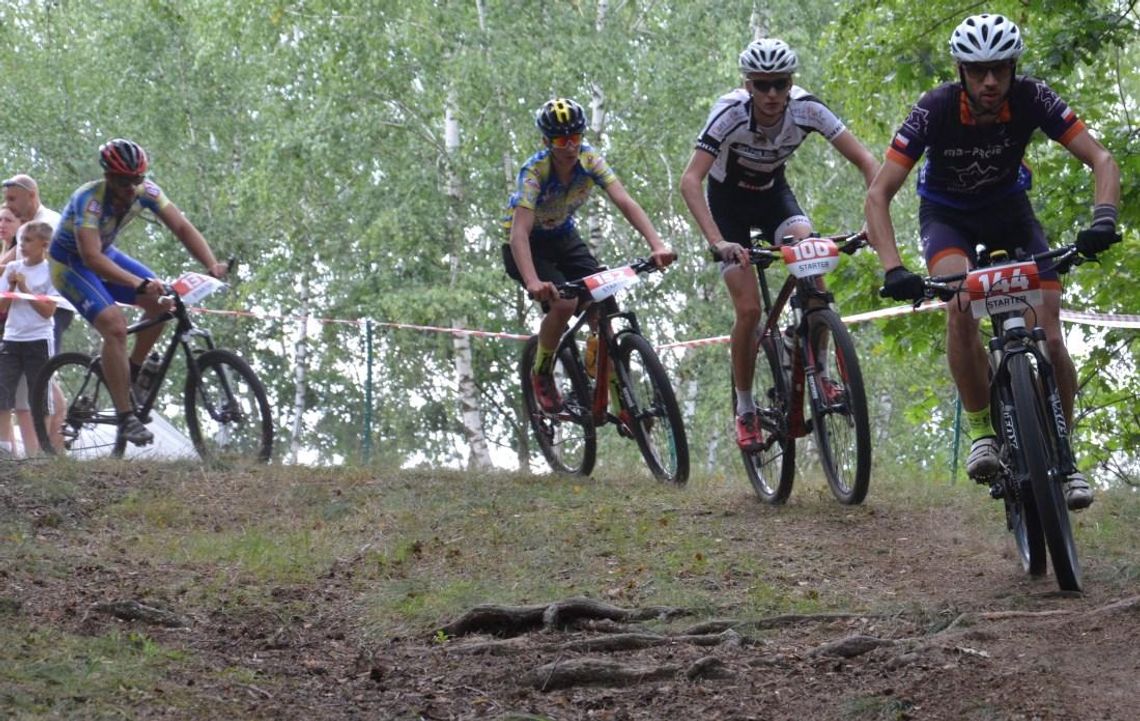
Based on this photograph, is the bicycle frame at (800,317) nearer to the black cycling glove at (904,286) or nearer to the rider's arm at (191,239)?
the black cycling glove at (904,286)

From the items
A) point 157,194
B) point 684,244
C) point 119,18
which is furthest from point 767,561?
point 119,18

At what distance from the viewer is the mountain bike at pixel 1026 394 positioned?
5805 millimetres

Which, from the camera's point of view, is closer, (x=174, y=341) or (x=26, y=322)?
(x=174, y=341)

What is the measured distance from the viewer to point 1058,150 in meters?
13.5

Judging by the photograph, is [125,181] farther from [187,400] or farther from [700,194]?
[700,194]

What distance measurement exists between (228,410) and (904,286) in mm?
5722

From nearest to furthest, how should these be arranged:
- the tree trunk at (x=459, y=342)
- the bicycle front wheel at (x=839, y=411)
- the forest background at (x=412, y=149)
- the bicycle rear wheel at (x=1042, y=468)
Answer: the bicycle rear wheel at (x=1042, y=468), the bicycle front wheel at (x=839, y=411), the forest background at (x=412, y=149), the tree trunk at (x=459, y=342)

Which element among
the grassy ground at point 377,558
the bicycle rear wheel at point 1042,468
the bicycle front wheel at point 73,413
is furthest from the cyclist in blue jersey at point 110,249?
the bicycle rear wheel at point 1042,468

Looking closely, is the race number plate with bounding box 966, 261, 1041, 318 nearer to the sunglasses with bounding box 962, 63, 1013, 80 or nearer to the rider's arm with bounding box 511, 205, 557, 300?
the sunglasses with bounding box 962, 63, 1013, 80

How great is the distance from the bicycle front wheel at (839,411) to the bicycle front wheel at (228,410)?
3.83 m

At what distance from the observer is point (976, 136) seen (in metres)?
6.48

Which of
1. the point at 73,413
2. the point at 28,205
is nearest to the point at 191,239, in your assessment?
the point at 73,413

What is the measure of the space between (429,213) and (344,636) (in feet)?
69.5

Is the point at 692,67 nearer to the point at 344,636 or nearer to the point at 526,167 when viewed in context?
the point at 526,167
